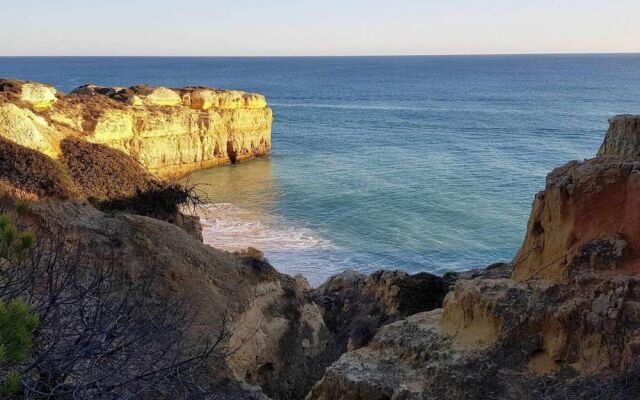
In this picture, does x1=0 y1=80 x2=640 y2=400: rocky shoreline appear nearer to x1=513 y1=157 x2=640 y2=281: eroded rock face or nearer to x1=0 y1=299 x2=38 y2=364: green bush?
x1=513 y1=157 x2=640 y2=281: eroded rock face

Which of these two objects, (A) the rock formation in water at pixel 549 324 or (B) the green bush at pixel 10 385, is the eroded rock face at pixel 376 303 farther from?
(B) the green bush at pixel 10 385

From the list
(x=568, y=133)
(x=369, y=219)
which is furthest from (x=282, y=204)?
(x=568, y=133)

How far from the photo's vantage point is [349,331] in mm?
17672

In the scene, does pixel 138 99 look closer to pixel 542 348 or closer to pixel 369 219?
pixel 369 219

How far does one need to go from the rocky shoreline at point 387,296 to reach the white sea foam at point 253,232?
23.9ft

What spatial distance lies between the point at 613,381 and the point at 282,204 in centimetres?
3210

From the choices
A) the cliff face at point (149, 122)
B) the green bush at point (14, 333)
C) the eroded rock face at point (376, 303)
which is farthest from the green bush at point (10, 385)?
the cliff face at point (149, 122)

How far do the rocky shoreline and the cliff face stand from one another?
2.06 ft

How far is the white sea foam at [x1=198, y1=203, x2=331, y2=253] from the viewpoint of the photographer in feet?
102

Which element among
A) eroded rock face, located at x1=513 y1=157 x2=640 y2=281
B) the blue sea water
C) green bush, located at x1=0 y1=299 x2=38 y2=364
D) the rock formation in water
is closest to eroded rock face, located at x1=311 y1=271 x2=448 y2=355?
the rock formation in water

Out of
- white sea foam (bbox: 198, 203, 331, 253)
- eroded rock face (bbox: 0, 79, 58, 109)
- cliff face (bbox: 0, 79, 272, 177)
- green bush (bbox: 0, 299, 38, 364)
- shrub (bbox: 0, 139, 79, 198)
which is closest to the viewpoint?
green bush (bbox: 0, 299, 38, 364)

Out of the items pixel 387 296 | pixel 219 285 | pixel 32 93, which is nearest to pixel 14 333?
pixel 219 285

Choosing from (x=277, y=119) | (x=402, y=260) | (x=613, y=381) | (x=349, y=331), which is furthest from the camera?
(x=277, y=119)

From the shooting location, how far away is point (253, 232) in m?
33.5
